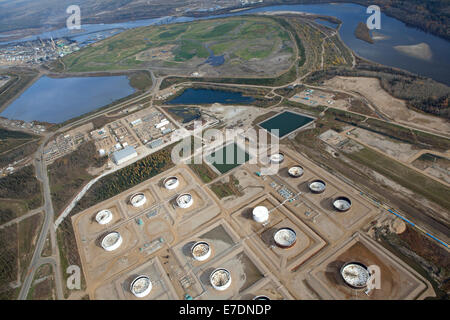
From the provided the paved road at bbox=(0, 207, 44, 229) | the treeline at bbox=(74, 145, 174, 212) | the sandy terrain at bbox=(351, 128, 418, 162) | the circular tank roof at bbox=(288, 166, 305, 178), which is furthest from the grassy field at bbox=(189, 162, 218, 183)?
the sandy terrain at bbox=(351, 128, 418, 162)

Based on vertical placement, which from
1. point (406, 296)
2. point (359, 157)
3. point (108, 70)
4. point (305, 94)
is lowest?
point (406, 296)

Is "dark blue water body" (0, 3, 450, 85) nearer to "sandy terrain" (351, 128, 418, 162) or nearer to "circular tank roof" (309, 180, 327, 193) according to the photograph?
"sandy terrain" (351, 128, 418, 162)

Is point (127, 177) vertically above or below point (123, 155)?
below

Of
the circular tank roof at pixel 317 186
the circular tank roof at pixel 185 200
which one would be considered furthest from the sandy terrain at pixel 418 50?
the circular tank roof at pixel 185 200

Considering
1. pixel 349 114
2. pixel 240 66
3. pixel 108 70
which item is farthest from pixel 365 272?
pixel 108 70

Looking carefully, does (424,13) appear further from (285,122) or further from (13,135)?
(13,135)

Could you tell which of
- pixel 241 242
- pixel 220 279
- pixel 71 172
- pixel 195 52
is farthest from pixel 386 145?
pixel 195 52
